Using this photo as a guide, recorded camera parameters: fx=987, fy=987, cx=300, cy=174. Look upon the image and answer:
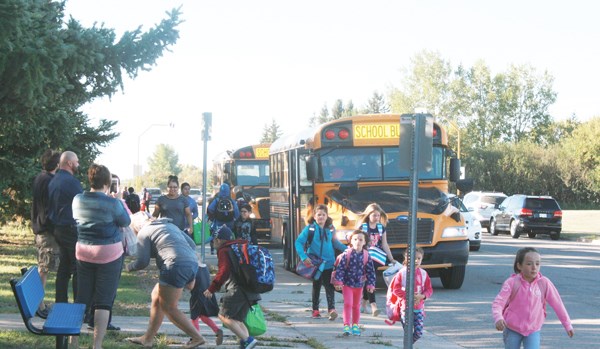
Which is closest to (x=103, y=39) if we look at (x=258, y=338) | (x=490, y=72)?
(x=258, y=338)

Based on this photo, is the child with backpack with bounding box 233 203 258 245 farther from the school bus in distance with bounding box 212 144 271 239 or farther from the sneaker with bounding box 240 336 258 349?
the school bus in distance with bounding box 212 144 271 239

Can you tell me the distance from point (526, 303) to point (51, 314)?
3769mm

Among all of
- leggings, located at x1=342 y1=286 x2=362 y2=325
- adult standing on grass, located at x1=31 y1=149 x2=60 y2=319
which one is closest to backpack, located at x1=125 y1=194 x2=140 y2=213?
leggings, located at x1=342 y1=286 x2=362 y2=325

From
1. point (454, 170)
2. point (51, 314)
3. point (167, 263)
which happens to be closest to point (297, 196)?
point (454, 170)

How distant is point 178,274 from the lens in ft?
29.5

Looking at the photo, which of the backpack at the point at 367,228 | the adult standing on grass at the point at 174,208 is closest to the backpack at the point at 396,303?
the backpack at the point at 367,228

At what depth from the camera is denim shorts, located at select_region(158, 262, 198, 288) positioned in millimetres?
8949

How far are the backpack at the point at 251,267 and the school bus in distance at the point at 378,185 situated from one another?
7272 mm

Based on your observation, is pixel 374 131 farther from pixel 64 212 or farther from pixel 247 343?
pixel 247 343

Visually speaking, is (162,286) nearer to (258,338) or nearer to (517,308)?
(258,338)

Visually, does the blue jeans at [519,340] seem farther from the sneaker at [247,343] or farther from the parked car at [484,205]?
the parked car at [484,205]

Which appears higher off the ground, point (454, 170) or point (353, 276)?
point (454, 170)

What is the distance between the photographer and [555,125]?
369 ft

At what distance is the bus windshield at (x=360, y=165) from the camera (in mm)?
17688
